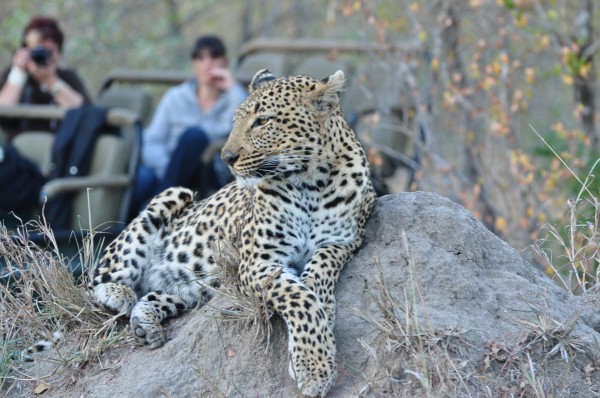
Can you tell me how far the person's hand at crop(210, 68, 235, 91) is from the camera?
31.2ft

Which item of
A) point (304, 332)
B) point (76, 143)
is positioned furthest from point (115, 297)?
point (76, 143)

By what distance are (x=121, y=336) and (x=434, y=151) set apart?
4766mm

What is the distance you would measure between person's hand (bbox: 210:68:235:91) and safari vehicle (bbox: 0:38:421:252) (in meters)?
0.82

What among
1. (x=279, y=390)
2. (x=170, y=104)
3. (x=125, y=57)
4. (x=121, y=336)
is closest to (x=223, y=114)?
(x=170, y=104)

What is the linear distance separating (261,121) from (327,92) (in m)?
Answer: 0.33

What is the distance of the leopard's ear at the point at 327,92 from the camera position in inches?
182

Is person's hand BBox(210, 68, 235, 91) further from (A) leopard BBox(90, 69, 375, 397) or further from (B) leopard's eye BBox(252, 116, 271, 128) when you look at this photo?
(B) leopard's eye BBox(252, 116, 271, 128)

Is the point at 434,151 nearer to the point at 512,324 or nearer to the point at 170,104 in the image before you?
the point at 170,104

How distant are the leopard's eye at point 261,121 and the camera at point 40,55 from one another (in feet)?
17.9

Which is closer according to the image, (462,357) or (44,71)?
(462,357)

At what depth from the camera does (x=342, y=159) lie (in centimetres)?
467

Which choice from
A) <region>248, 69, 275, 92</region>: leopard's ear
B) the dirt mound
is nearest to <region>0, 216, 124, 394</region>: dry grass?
the dirt mound

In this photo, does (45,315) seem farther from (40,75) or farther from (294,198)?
(40,75)

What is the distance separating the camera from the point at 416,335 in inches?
157
